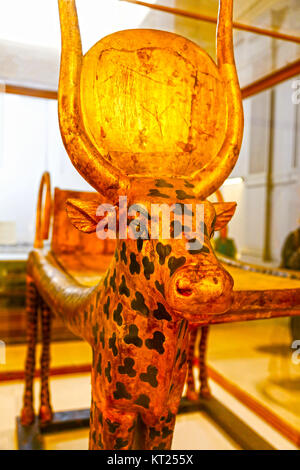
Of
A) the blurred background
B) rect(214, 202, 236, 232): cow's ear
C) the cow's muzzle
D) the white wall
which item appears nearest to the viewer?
the cow's muzzle

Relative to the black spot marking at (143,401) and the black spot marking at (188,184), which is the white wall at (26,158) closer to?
the black spot marking at (188,184)

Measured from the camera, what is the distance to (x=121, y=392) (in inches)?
32.7

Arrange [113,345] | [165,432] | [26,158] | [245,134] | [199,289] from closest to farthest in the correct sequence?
[199,289] < [113,345] < [165,432] < [245,134] < [26,158]

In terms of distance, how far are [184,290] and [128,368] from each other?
0.92 ft

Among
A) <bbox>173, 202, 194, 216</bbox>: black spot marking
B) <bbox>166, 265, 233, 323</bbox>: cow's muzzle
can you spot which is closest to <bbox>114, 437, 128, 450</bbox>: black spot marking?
<bbox>166, 265, 233, 323</bbox>: cow's muzzle

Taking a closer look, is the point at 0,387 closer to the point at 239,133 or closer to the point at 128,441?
the point at 128,441

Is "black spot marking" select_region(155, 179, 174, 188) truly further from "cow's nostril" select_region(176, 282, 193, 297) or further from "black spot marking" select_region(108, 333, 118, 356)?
"black spot marking" select_region(108, 333, 118, 356)

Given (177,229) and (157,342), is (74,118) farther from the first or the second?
(157,342)

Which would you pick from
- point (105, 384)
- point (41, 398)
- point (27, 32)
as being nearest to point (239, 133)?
point (105, 384)

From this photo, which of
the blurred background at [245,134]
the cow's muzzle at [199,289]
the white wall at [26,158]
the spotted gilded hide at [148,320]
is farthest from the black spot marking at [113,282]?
the white wall at [26,158]

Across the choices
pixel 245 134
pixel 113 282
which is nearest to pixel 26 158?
pixel 245 134

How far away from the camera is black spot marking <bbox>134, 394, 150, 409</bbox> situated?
0.83 m

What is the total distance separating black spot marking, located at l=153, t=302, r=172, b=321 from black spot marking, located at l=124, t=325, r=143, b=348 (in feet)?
0.18

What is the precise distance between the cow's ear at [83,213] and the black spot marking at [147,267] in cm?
13
